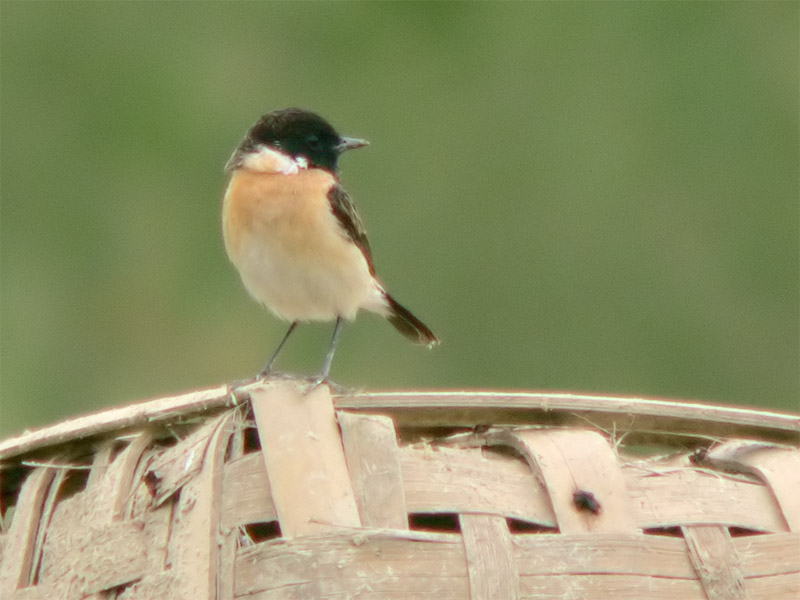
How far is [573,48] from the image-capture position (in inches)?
439

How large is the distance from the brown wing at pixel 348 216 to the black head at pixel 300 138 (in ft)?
0.58

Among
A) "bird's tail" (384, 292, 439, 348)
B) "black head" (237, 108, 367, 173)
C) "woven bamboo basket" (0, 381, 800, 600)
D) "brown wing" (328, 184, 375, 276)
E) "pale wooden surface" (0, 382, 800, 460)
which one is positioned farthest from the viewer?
"bird's tail" (384, 292, 439, 348)

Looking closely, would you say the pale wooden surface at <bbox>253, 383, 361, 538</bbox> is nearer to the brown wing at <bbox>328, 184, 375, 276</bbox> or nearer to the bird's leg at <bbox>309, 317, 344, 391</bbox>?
the bird's leg at <bbox>309, 317, 344, 391</bbox>

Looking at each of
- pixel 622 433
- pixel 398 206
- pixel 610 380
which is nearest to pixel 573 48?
pixel 398 206

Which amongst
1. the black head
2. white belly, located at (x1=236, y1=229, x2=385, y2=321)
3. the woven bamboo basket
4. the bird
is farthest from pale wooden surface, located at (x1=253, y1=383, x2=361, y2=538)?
the black head

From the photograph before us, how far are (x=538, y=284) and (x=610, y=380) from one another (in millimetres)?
1099

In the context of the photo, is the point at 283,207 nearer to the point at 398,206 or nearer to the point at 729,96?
the point at 398,206

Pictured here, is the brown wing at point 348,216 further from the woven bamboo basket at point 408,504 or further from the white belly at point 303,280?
the woven bamboo basket at point 408,504

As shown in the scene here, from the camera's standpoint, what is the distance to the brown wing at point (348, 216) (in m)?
3.92

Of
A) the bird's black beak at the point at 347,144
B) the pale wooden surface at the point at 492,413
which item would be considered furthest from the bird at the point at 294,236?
the pale wooden surface at the point at 492,413

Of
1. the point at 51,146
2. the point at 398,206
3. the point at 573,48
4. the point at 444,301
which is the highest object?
the point at 573,48

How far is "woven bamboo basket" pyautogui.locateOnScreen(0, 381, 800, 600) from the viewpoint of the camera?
1.94 metres

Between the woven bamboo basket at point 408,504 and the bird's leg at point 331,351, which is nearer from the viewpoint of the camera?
the woven bamboo basket at point 408,504

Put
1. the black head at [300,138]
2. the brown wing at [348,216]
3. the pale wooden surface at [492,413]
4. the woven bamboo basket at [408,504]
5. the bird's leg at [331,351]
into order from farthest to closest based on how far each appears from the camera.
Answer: the black head at [300,138]
the brown wing at [348,216]
the bird's leg at [331,351]
the pale wooden surface at [492,413]
the woven bamboo basket at [408,504]
